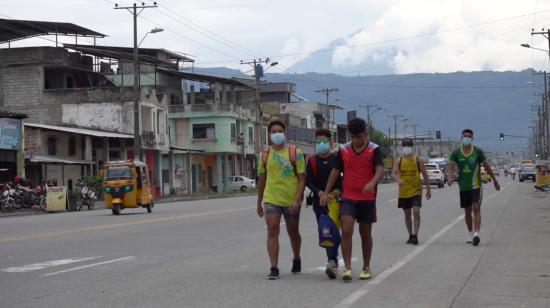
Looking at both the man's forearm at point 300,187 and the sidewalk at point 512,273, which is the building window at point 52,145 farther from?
the man's forearm at point 300,187

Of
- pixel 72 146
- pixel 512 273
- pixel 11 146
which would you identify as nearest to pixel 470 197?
pixel 512 273

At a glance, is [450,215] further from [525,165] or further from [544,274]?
[525,165]

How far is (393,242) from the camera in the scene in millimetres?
15961

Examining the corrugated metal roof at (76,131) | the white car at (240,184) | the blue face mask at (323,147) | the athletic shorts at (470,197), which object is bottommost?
the white car at (240,184)

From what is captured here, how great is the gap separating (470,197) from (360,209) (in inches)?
201

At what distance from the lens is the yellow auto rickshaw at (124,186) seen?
104ft

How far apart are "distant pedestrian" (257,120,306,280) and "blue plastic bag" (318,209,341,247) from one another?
0.37 m

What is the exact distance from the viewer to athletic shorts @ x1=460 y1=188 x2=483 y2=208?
15023mm

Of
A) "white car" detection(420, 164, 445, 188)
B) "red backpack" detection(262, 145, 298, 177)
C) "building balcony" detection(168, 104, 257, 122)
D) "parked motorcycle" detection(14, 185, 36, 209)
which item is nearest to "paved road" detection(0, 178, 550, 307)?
"red backpack" detection(262, 145, 298, 177)

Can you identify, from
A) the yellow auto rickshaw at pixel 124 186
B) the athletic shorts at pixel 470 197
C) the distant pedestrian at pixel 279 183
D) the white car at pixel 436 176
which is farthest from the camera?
the white car at pixel 436 176

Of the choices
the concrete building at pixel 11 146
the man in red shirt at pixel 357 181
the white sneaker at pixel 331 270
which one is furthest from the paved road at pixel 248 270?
the concrete building at pixel 11 146

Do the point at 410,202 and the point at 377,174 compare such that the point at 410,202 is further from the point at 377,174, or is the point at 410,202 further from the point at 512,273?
the point at 377,174

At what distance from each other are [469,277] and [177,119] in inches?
2652

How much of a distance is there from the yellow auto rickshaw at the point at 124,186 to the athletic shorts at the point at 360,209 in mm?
21996
